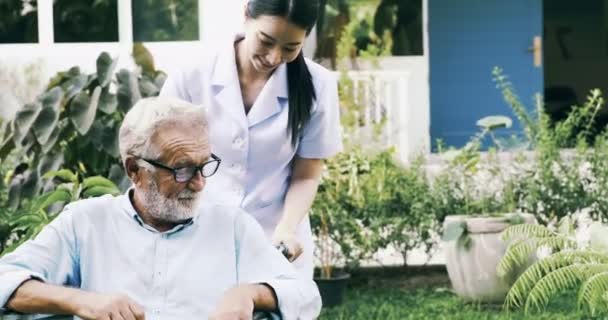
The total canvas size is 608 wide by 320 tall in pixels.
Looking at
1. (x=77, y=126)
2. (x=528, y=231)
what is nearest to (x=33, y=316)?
(x=528, y=231)

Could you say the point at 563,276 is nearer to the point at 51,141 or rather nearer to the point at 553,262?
the point at 553,262

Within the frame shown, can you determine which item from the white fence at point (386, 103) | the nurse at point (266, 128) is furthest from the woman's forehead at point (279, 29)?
the white fence at point (386, 103)

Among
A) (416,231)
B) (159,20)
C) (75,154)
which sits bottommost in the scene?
(416,231)

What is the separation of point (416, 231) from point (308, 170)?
4.54 metres

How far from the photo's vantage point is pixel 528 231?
23.7 feet

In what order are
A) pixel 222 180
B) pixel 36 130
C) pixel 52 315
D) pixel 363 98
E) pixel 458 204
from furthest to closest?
1. pixel 363 98
2. pixel 458 204
3. pixel 36 130
4. pixel 222 180
5. pixel 52 315

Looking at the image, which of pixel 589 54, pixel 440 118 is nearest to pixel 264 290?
pixel 440 118

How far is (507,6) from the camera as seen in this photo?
1357 cm

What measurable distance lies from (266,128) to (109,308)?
3.22 feet

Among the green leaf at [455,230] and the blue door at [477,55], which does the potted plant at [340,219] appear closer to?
the green leaf at [455,230]

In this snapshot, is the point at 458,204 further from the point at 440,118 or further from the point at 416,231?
the point at 440,118

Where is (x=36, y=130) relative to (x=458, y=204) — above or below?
above

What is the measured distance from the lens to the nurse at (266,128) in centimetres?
407

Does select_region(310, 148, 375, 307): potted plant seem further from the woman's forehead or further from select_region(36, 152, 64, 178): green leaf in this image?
the woman's forehead
